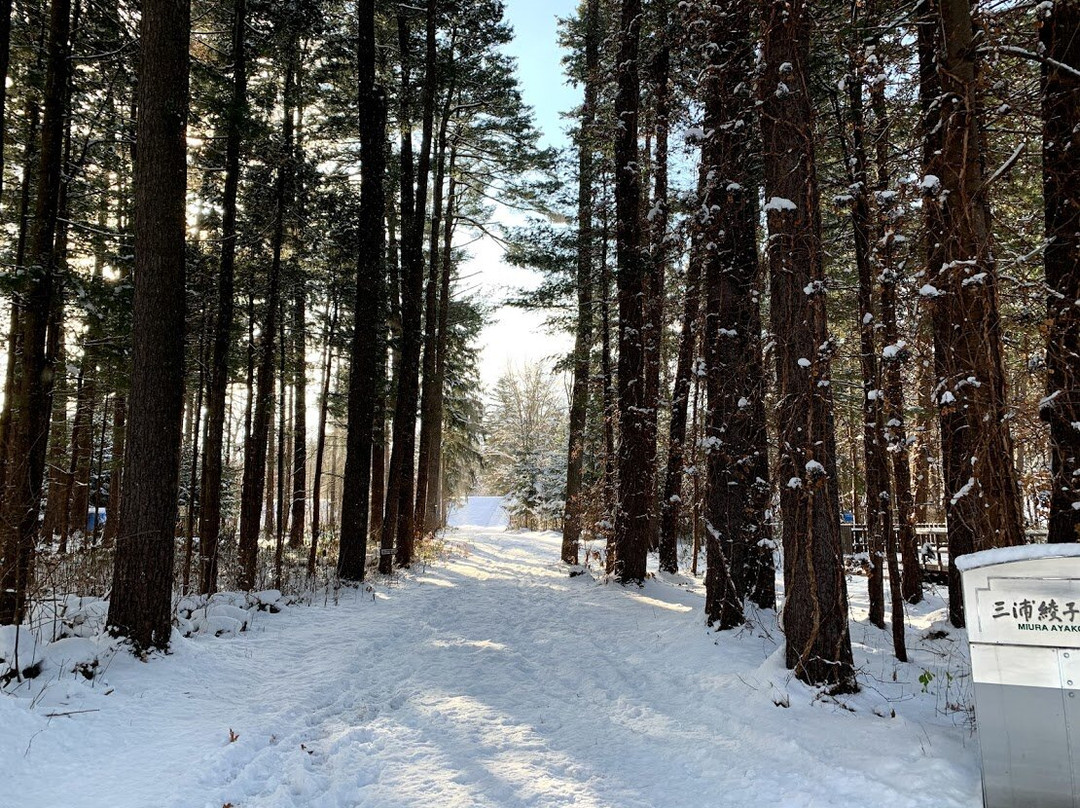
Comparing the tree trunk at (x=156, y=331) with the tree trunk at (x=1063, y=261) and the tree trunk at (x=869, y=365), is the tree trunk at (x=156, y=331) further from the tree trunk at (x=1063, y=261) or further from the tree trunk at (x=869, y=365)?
the tree trunk at (x=1063, y=261)

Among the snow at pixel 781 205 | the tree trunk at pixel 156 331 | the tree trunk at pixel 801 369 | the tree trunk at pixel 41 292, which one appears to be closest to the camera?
the tree trunk at pixel 801 369

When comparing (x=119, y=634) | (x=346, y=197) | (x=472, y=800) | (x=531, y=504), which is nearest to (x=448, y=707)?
(x=472, y=800)

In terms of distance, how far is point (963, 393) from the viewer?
4191 mm

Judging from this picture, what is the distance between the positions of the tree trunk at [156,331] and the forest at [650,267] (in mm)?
30

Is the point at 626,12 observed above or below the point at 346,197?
above

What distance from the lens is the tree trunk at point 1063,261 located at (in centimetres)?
394

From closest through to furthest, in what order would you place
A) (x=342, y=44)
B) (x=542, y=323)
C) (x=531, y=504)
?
(x=342, y=44) → (x=542, y=323) → (x=531, y=504)

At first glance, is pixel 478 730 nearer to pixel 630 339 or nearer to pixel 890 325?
pixel 890 325

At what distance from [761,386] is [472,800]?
5113mm

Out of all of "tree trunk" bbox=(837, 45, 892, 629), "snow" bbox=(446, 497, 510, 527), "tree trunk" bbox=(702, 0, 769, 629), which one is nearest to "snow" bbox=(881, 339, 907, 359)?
"tree trunk" bbox=(837, 45, 892, 629)

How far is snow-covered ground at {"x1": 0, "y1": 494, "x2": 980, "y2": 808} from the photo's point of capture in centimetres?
352

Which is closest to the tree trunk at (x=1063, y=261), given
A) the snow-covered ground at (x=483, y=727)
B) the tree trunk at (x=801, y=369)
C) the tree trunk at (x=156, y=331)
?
the tree trunk at (x=801, y=369)

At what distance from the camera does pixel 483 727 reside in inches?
187

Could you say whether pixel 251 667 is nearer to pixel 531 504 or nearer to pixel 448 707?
pixel 448 707
